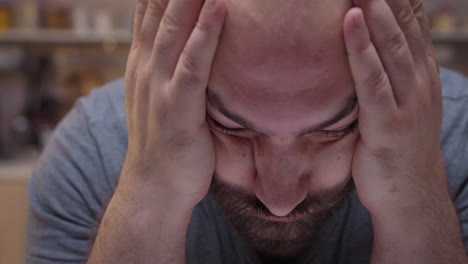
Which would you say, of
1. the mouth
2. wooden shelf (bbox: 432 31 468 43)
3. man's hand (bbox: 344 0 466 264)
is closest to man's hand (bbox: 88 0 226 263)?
the mouth

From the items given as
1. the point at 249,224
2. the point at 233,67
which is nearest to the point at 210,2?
the point at 233,67

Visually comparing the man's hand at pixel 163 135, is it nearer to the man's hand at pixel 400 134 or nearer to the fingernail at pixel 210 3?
the fingernail at pixel 210 3

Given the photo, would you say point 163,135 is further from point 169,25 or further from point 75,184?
point 75,184

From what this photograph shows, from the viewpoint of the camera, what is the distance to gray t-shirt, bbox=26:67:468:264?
105 cm

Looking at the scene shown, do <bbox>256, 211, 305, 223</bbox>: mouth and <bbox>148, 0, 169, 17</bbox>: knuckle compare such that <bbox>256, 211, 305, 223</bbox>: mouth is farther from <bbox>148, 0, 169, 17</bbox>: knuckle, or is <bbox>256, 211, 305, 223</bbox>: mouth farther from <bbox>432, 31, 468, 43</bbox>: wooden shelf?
<bbox>432, 31, 468, 43</bbox>: wooden shelf

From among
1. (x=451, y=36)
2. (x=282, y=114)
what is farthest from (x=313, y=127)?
(x=451, y=36)

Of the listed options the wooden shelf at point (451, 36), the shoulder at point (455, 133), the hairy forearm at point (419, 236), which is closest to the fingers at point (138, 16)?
the hairy forearm at point (419, 236)

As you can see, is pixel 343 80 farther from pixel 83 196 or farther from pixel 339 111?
pixel 83 196

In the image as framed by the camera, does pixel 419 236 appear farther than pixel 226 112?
Yes

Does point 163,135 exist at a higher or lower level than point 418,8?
lower

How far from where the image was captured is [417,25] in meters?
0.79

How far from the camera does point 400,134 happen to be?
83 centimetres

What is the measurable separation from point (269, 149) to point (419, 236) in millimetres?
306

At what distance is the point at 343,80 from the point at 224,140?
8.1 inches
